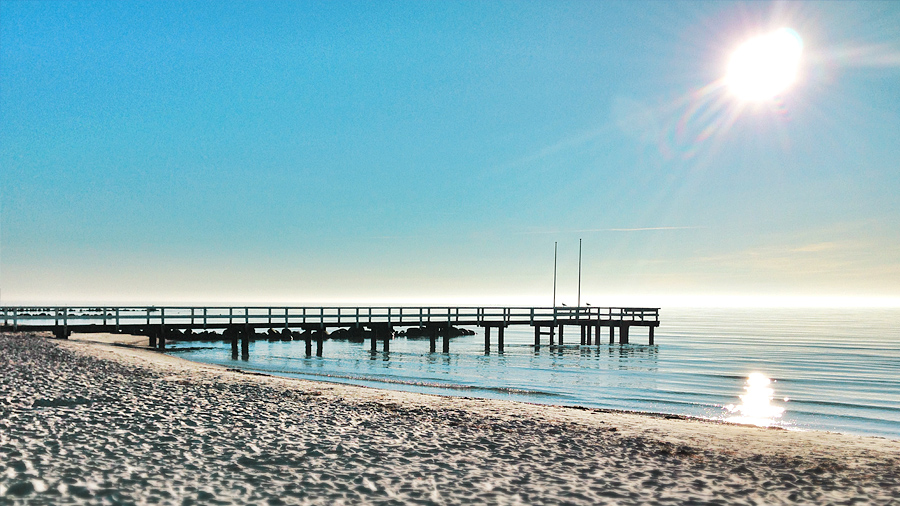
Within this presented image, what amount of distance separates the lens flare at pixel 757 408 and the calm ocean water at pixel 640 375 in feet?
1.08

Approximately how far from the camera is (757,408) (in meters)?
21.1

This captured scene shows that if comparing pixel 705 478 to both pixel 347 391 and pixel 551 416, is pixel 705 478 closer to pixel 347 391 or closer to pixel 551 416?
pixel 551 416

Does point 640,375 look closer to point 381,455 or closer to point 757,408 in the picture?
point 757,408

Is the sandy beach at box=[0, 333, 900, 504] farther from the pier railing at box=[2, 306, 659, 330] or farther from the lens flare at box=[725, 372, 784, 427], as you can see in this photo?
the pier railing at box=[2, 306, 659, 330]

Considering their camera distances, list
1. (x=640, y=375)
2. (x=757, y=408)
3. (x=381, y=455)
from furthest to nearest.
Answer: (x=640, y=375)
(x=757, y=408)
(x=381, y=455)

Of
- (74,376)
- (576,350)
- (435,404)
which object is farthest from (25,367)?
(576,350)

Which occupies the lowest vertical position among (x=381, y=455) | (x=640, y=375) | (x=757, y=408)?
(x=640, y=375)

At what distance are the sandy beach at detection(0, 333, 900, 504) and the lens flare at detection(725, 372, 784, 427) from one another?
482 cm

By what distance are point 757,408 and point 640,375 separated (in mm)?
9754

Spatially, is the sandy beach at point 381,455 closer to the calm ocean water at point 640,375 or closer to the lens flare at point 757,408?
the lens flare at point 757,408

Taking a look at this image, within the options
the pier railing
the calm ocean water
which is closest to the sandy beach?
the calm ocean water

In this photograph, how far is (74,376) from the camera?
54.1ft

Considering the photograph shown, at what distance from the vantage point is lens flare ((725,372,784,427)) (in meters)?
18.4

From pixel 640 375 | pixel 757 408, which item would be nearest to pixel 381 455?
pixel 757 408
